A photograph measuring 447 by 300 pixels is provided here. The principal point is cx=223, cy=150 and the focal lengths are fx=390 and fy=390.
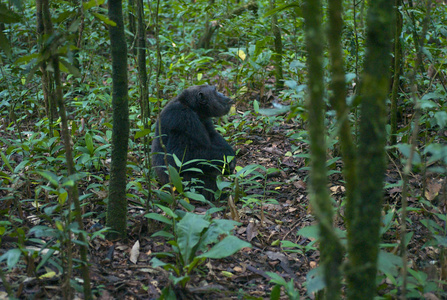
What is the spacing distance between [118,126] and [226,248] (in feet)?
4.06

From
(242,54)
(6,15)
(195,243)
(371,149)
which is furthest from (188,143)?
(371,149)

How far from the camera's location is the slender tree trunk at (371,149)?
1635mm

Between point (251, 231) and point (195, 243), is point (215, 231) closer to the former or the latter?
point (195, 243)

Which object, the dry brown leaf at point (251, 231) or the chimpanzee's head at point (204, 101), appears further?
the chimpanzee's head at point (204, 101)

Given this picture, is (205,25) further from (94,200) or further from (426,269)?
(426,269)

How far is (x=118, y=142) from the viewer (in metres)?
2.99

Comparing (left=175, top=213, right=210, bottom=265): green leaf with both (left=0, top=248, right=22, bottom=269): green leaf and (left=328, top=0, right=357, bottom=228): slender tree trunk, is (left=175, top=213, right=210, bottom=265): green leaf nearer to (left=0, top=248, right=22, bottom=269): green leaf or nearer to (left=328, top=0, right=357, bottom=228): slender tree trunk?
(left=0, top=248, right=22, bottom=269): green leaf

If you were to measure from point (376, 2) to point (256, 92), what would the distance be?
5.86 metres

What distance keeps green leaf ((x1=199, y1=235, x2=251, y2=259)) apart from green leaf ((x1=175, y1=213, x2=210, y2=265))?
14 cm

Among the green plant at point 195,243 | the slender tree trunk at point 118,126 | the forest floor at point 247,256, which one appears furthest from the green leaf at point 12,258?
the slender tree trunk at point 118,126

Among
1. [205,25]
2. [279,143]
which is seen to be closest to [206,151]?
[279,143]

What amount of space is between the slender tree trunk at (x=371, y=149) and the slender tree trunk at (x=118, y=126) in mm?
1843

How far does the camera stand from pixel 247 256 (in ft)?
11.1

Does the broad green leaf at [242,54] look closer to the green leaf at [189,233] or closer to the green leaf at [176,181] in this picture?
the green leaf at [176,181]
